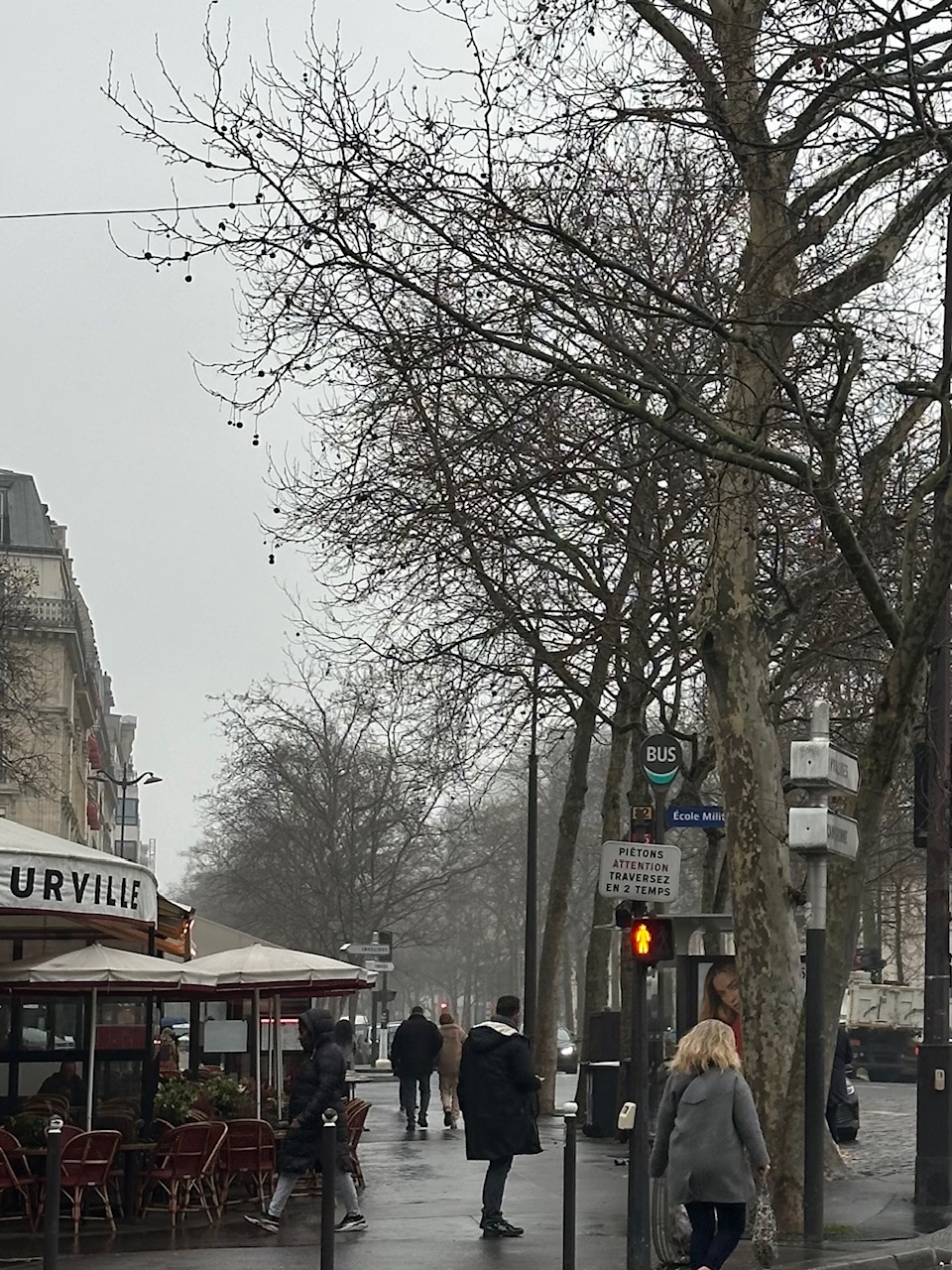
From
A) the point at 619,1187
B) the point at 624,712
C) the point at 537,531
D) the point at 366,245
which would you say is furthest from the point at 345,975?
the point at 366,245

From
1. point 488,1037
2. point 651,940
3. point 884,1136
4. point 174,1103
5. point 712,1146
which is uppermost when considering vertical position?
point 651,940

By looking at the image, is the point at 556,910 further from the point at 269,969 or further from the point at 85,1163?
the point at 85,1163

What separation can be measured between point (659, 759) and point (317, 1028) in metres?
6.13

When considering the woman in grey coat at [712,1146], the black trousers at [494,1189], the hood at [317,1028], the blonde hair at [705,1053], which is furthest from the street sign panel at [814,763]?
the hood at [317,1028]

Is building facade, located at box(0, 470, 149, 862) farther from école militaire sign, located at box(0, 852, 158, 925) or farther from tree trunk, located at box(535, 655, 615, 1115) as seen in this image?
école militaire sign, located at box(0, 852, 158, 925)

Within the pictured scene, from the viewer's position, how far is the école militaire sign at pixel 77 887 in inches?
516

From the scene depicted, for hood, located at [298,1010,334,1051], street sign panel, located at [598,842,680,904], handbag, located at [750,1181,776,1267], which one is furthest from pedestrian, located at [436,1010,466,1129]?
handbag, located at [750,1181,776,1267]

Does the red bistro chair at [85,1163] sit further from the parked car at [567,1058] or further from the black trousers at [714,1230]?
the parked car at [567,1058]

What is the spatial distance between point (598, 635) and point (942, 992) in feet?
26.9

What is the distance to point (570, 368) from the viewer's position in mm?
13758

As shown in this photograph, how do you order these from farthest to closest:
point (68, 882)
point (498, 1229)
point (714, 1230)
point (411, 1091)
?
point (411, 1091), point (498, 1229), point (68, 882), point (714, 1230)

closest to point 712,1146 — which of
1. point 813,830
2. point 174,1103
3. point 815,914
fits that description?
point 813,830

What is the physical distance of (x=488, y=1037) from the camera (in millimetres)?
15453

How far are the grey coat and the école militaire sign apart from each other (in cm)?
473
